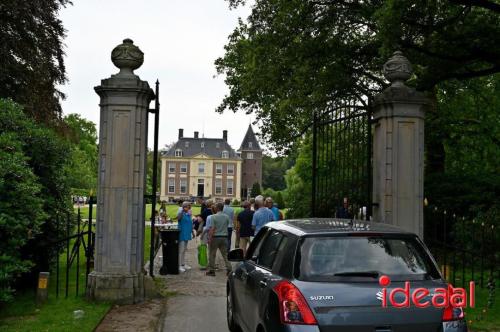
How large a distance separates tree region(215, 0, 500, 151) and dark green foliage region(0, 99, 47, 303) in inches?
293

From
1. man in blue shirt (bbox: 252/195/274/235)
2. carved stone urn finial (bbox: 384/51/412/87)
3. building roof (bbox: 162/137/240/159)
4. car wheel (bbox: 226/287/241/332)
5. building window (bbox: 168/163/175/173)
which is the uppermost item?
building roof (bbox: 162/137/240/159)

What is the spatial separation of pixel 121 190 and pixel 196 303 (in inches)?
90.3

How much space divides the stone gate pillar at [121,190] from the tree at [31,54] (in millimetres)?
7773

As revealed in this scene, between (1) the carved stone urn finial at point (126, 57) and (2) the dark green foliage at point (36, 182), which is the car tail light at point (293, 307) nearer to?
(2) the dark green foliage at point (36, 182)

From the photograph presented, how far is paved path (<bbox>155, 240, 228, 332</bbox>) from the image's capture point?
24.9 feet

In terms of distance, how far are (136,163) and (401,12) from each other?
7.69m

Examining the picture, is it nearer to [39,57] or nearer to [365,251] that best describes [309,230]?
[365,251]

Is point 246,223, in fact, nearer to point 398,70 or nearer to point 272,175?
point 398,70

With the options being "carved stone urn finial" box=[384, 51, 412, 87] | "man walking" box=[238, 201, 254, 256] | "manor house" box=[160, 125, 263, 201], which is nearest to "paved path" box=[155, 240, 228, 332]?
"man walking" box=[238, 201, 254, 256]

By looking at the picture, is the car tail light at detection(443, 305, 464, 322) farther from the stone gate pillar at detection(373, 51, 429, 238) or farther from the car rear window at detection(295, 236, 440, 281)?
the stone gate pillar at detection(373, 51, 429, 238)

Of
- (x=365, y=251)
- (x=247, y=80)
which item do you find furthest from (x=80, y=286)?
(x=247, y=80)

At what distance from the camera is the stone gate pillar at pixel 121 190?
353 inches

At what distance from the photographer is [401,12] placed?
1300 centimetres

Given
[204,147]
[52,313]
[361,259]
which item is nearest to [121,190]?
[52,313]
